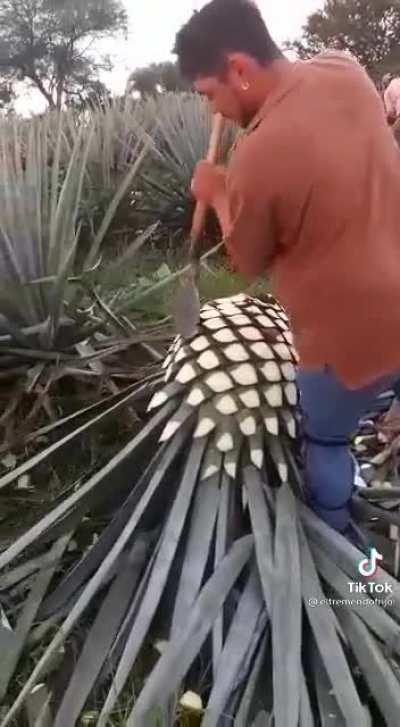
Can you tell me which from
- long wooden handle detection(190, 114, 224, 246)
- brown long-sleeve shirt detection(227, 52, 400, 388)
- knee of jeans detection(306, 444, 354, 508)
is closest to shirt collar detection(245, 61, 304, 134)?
brown long-sleeve shirt detection(227, 52, 400, 388)

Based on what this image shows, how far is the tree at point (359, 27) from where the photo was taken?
1844 centimetres

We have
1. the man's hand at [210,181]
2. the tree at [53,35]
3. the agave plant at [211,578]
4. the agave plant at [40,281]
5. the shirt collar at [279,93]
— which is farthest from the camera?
the tree at [53,35]

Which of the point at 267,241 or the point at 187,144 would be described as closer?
the point at 267,241

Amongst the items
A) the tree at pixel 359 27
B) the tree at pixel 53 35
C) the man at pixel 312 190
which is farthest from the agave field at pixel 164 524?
the tree at pixel 53 35

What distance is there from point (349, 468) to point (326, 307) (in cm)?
35

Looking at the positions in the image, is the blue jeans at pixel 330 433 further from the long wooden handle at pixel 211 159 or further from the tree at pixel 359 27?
the tree at pixel 359 27

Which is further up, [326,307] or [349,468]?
[326,307]

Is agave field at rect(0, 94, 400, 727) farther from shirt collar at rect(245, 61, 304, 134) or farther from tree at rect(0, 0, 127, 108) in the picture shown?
tree at rect(0, 0, 127, 108)

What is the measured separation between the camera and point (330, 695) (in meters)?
1.50

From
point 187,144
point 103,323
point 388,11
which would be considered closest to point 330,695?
point 103,323

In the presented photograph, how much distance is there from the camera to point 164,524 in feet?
5.83

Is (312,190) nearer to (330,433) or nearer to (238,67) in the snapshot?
(238,67)

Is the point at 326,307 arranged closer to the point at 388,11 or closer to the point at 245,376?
the point at 245,376

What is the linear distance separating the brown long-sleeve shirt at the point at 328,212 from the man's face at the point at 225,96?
68mm
